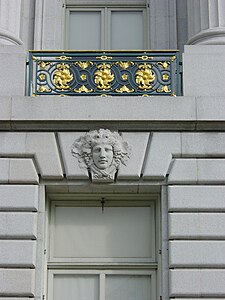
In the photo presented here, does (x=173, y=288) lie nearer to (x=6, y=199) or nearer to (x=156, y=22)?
(x=6, y=199)

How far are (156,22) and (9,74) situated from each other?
3.92 metres

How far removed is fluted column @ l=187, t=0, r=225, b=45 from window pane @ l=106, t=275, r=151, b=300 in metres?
4.59

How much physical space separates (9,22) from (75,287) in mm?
5219

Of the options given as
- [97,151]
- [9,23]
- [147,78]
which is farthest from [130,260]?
[9,23]

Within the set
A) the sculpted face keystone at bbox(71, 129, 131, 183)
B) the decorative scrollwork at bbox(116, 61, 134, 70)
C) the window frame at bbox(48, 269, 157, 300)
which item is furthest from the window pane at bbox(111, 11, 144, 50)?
the window frame at bbox(48, 269, 157, 300)

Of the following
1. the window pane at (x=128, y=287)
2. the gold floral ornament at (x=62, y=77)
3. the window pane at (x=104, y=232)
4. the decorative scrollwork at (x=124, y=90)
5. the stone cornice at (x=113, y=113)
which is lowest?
the window pane at (x=128, y=287)

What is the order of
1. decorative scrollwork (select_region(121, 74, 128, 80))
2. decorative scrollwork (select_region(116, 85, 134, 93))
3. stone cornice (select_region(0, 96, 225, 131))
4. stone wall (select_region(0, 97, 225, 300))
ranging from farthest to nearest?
1. decorative scrollwork (select_region(121, 74, 128, 80))
2. decorative scrollwork (select_region(116, 85, 134, 93))
3. stone cornice (select_region(0, 96, 225, 131))
4. stone wall (select_region(0, 97, 225, 300))

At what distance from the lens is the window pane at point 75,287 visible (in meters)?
15.3

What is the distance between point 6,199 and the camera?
49.3 ft

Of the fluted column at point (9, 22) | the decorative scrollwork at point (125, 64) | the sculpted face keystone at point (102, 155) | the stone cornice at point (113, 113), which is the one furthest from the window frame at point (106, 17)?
the sculpted face keystone at point (102, 155)

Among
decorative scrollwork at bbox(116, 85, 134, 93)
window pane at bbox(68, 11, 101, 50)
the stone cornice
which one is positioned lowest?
the stone cornice

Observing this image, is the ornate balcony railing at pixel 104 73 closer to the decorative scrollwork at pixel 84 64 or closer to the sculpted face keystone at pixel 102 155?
the decorative scrollwork at pixel 84 64

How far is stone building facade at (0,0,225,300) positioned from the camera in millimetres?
14812

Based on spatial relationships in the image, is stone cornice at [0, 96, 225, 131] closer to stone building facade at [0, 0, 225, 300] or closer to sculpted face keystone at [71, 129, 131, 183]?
stone building facade at [0, 0, 225, 300]
